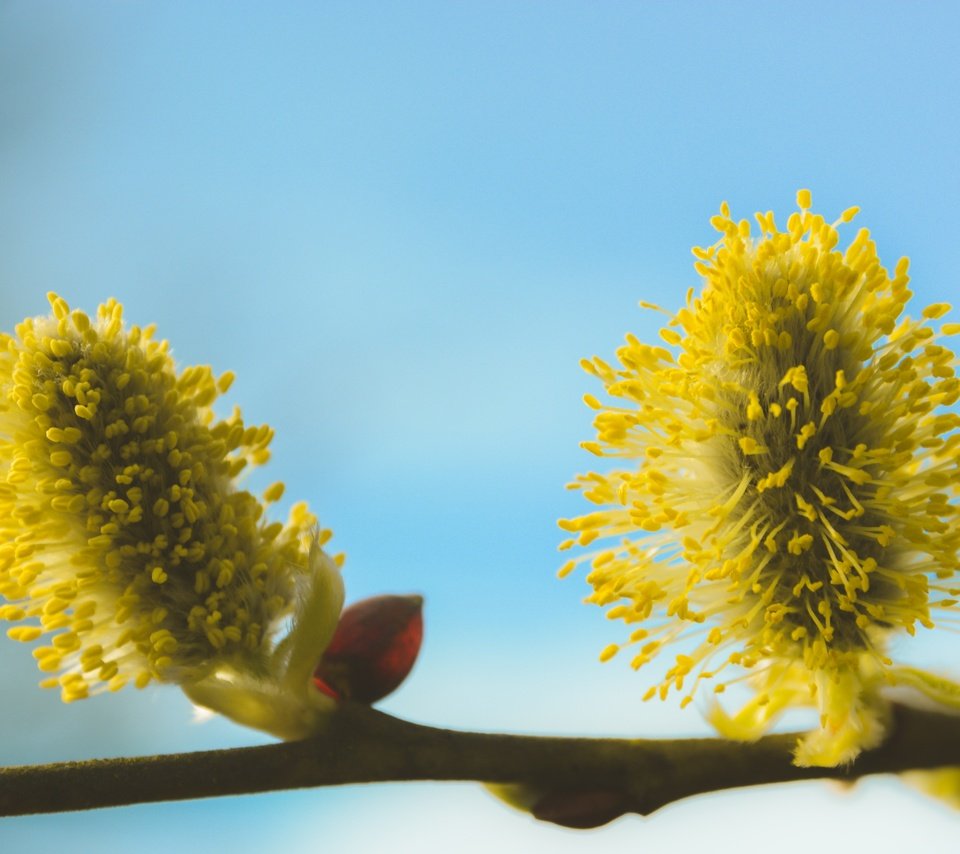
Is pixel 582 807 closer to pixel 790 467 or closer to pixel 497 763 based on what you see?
pixel 497 763

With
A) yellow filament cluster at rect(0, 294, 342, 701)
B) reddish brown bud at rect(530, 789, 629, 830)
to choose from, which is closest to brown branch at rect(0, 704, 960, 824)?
reddish brown bud at rect(530, 789, 629, 830)

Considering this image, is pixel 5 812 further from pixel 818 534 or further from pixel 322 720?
pixel 818 534

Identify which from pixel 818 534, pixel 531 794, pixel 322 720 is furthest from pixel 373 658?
pixel 818 534

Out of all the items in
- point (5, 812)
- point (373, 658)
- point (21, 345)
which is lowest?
point (5, 812)

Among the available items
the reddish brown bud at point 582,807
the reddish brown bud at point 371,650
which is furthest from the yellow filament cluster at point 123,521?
the reddish brown bud at point 582,807

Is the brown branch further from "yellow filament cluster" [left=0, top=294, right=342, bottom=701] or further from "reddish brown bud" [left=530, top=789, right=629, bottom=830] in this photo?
"yellow filament cluster" [left=0, top=294, right=342, bottom=701]

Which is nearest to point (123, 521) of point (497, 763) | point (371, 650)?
point (371, 650)

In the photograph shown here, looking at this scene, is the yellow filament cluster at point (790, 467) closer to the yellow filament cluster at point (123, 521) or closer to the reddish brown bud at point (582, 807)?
the reddish brown bud at point (582, 807)
